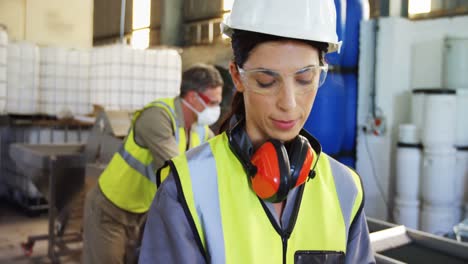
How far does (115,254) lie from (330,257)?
5.84ft

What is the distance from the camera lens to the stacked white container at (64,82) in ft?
18.8

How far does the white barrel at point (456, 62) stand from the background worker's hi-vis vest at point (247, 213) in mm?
3173

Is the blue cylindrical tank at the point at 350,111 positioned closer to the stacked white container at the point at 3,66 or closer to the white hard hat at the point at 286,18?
the white hard hat at the point at 286,18

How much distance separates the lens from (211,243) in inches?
39.4

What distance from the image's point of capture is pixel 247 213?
106cm

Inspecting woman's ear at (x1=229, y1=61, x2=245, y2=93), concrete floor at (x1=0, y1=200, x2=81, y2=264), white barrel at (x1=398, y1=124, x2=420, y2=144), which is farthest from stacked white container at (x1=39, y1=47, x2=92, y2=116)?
woman's ear at (x1=229, y1=61, x2=245, y2=93)

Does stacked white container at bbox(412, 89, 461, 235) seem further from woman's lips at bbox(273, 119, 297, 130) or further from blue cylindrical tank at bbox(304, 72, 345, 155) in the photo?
woman's lips at bbox(273, 119, 297, 130)

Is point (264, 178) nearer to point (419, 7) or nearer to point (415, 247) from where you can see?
point (415, 247)

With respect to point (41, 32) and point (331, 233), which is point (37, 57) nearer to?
point (41, 32)

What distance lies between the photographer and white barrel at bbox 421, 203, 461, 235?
3689 mm

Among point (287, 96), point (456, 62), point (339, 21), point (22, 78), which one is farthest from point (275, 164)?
point (22, 78)

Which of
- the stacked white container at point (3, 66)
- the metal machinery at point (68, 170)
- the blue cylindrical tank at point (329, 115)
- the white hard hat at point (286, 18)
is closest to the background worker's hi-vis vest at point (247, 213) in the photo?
the white hard hat at point (286, 18)

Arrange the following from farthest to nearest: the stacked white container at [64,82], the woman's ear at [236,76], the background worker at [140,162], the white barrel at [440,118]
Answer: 1. the stacked white container at [64,82]
2. the white barrel at [440,118]
3. the background worker at [140,162]
4. the woman's ear at [236,76]

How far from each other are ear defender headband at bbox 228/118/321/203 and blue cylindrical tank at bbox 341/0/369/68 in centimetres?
283
